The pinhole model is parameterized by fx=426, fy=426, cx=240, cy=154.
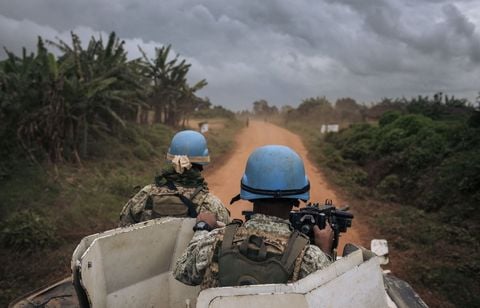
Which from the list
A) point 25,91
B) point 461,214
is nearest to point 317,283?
point 461,214

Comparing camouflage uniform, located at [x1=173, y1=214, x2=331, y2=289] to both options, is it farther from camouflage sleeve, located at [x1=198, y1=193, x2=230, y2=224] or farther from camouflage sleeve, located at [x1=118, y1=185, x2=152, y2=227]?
camouflage sleeve, located at [x1=118, y1=185, x2=152, y2=227]

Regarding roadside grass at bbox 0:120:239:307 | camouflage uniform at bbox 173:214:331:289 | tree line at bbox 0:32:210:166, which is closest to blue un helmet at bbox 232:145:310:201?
camouflage uniform at bbox 173:214:331:289

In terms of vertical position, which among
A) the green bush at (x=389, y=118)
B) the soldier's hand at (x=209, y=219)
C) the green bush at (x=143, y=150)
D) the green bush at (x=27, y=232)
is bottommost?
the green bush at (x=27, y=232)

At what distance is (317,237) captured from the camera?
2404 millimetres

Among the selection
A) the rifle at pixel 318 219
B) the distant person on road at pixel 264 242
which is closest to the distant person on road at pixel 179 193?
the distant person on road at pixel 264 242

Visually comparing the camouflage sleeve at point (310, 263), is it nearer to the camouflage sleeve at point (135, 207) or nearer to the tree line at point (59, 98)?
the camouflage sleeve at point (135, 207)

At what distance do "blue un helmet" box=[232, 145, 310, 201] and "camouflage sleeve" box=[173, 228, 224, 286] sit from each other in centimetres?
29

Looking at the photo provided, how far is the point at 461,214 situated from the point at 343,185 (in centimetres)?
425

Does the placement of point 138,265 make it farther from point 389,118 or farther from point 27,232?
point 389,118

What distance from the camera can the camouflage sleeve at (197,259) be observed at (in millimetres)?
2246

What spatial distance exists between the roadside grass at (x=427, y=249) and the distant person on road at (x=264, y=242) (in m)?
4.34

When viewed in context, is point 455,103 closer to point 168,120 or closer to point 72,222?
point 168,120

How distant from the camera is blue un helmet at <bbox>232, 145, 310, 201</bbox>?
7.32 feet

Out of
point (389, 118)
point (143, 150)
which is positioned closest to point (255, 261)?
point (143, 150)
